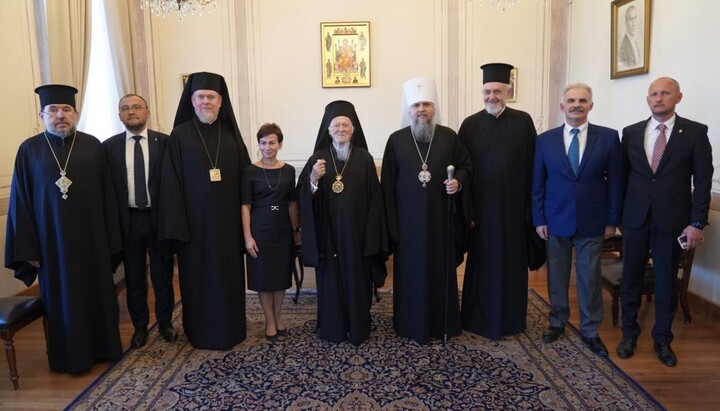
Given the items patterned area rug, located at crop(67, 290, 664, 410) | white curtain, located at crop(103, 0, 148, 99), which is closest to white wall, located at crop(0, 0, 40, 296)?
white curtain, located at crop(103, 0, 148, 99)

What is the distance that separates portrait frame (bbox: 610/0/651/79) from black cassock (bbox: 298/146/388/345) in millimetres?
3263

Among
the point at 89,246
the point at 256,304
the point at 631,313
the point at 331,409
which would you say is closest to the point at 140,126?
the point at 89,246

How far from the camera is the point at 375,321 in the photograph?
4.34 m

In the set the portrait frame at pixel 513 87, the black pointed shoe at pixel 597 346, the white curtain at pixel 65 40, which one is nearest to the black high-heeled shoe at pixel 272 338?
the black pointed shoe at pixel 597 346

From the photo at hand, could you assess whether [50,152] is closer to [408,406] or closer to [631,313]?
[408,406]

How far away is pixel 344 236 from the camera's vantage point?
3.74 m

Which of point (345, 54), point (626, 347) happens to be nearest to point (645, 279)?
point (626, 347)

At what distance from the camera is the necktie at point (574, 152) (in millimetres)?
3541

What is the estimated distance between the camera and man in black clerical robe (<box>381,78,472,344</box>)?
12.3 ft

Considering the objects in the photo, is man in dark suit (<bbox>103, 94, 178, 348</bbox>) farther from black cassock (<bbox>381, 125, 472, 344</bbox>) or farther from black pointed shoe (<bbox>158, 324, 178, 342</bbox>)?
black cassock (<bbox>381, 125, 472, 344</bbox>)

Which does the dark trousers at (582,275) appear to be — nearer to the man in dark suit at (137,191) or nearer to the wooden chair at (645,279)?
the wooden chair at (645,279)

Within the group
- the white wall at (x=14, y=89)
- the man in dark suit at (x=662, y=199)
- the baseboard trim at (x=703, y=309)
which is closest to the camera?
the man in dark suit at (x=662, y=199)

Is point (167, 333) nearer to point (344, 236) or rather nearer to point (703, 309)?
point (344, 236)

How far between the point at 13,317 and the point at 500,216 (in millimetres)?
3378
